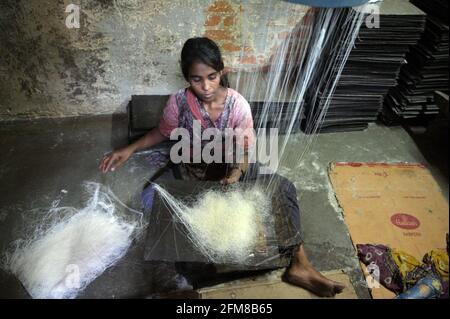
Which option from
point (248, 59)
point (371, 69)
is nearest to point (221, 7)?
point (248, 59)

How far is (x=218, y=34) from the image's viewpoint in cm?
321

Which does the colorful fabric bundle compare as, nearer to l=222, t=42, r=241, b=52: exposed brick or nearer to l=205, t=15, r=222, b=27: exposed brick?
l=222, t=42, r=241, b=52: exposed brick

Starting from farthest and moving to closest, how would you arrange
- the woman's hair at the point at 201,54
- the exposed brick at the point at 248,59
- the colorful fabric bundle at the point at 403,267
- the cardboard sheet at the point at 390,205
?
the exposed brick at the point at 248,59
the cardboard sheet at the point at 390,205
the colorful fabric bundle at the point at 403,267
the woman's hair at the point at 201,54

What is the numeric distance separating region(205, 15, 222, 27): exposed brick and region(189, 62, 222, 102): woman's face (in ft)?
4.15

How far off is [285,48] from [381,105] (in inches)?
48.1

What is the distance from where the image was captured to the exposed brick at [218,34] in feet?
10.4

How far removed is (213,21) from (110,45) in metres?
1.02

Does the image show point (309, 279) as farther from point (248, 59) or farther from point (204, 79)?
point (248, 59)

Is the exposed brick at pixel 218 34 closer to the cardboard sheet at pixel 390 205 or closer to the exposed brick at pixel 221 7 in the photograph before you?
the exposed brick at pixel 221 7

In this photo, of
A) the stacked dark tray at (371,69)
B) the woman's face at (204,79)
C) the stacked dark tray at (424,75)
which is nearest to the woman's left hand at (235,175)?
the woman's face at (204,79)

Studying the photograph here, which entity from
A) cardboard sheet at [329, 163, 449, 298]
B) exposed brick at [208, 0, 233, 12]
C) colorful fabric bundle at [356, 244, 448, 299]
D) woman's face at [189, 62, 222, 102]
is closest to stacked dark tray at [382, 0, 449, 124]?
cardboard sheet at [329, 163, 449, 298]

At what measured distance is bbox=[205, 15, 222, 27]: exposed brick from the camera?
10.1 ft

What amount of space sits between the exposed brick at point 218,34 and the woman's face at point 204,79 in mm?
1272
